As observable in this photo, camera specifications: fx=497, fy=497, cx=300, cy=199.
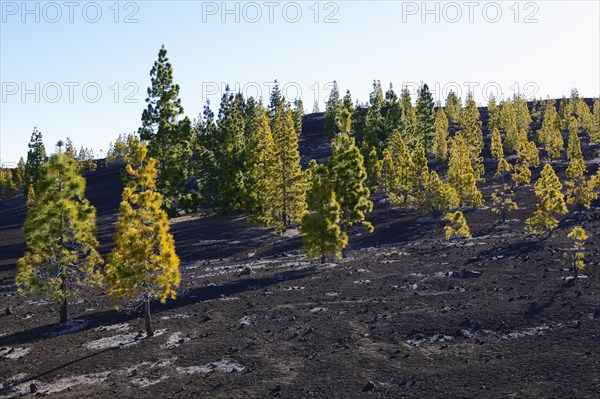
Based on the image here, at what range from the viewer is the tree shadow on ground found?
23672 mm

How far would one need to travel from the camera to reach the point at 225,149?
218ft

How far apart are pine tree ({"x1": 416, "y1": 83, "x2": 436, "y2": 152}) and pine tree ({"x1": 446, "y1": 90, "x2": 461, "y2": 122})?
194 ft

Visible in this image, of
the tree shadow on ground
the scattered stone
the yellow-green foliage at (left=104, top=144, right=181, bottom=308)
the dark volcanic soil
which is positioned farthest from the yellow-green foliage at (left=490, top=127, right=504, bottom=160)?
the scattered stone

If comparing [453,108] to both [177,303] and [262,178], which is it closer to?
[262,178]

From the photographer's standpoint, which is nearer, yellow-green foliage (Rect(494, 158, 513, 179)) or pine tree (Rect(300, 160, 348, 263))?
pine tree (Rect(300, 160, 348, 263))

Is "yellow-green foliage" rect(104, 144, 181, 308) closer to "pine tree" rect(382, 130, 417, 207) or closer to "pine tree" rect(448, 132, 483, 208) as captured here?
"pine tree" rect(382, 130, 417, 207)

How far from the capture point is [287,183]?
53.9m

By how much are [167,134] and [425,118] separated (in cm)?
5396

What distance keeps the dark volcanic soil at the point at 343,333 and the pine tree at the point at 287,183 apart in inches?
583

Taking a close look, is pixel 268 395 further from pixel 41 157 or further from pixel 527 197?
pixel 41 157

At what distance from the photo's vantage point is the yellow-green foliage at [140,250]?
72.2 feet

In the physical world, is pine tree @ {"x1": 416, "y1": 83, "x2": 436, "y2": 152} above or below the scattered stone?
above

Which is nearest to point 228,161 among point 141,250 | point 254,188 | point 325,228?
point 254,188

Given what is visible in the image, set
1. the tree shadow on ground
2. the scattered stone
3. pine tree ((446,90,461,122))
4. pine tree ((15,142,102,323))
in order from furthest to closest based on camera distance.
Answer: pine tree ((446,90,461,122))
pine tree ((15,142,102,323))
the tree shadow on ground
the scattered stone
